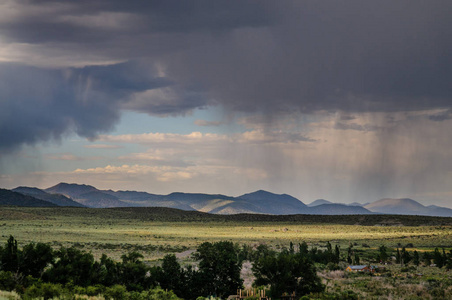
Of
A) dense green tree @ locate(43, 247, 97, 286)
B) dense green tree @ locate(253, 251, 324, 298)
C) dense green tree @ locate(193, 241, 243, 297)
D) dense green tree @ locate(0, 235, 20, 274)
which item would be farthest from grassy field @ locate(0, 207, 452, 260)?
dense green tree @ locate(0, 235, 20, 274)

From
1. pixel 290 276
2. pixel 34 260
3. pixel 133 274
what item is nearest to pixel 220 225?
pixel 290 276

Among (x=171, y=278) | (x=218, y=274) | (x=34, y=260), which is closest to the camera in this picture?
(x=34, y=260)

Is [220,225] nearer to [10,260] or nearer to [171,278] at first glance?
[171,278]

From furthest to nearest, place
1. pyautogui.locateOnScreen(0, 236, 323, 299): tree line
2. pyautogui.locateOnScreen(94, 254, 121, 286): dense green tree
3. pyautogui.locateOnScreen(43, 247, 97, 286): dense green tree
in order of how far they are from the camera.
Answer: pyautogui.locateOnScreen(94, 254, 121, 286): dense green tree
pyautogui.locateOnScreen(0, 236, 323, 299): tree line
pyautogui.locateOnScreen(43, 247, 97, 286): dense green tree

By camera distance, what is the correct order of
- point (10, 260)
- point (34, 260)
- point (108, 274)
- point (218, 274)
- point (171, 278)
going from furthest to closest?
point (218, 274) < point (171, 278) < point (108, 274) < point (34, 260) < point (10, 260)

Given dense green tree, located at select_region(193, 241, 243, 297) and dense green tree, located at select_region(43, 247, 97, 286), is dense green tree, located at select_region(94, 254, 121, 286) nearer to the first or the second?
dense green tree, located at select_region(43, 247, 97, 286)

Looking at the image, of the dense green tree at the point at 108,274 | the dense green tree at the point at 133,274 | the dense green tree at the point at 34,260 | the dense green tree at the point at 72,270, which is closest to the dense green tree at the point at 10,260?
the dense green tree at the point at 34,260

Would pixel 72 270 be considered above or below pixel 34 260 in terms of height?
below

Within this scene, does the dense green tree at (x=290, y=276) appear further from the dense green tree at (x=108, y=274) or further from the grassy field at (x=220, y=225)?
the grassy field at (x=220, y=225)

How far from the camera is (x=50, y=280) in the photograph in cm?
3033

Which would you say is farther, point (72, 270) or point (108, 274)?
point (108, 274)

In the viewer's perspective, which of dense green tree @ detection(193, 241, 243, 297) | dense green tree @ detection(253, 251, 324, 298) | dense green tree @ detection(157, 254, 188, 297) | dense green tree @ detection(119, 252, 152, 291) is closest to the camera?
dense green tree @ detection(119, 252, 152, 291)

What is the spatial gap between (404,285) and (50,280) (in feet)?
85.2

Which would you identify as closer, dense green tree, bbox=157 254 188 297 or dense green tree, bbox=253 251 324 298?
dense green tree, bbox=253 251 324 298
